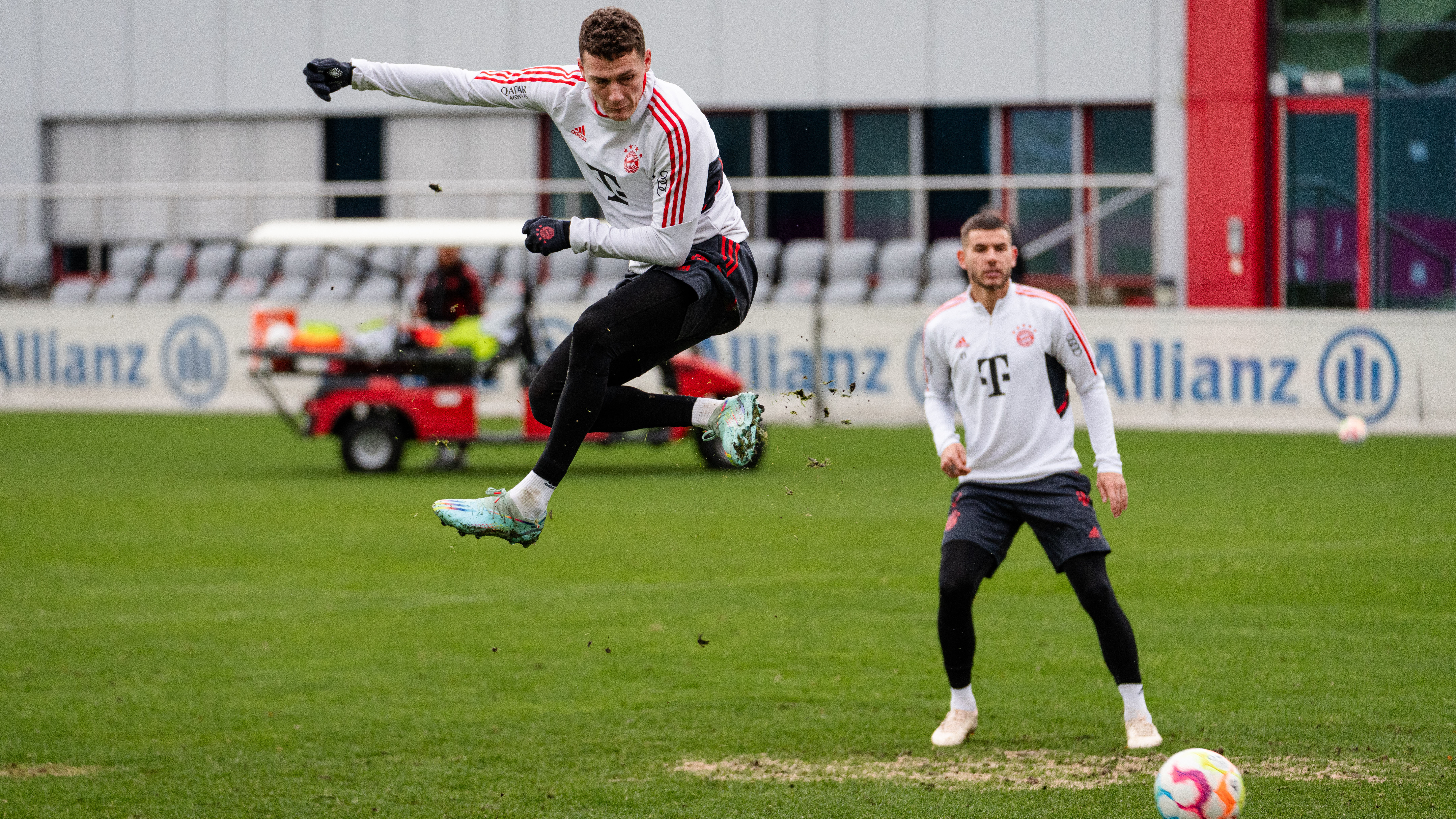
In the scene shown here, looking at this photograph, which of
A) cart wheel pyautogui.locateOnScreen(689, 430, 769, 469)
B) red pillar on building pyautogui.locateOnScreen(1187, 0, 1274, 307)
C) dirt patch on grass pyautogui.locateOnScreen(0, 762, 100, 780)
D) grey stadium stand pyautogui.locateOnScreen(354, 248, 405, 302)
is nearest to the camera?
dirt patch on grass pyautogui.locateOnScreen(0, 762, 100, 780)

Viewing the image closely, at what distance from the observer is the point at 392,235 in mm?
18266

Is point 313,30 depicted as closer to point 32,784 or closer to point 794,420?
point 794,420

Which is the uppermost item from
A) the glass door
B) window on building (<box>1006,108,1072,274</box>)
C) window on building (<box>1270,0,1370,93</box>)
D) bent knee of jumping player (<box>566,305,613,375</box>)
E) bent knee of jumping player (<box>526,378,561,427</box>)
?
window on building (<box>1270,0,1370,93</box>)

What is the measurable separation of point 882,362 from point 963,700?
47.6 feet

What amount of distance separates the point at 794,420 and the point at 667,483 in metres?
5.47

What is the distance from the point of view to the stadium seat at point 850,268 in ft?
79.2

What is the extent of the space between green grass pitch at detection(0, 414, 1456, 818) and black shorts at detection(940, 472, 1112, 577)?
929 mm

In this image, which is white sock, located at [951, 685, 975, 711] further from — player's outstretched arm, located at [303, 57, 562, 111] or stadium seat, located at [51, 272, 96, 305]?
stadium seat, located at [51, 272, 96, 305]

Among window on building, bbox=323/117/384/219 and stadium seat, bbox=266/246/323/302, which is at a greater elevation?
window on building, bbox=323/117/384/219

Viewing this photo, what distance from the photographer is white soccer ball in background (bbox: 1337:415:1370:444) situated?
60.0 feet

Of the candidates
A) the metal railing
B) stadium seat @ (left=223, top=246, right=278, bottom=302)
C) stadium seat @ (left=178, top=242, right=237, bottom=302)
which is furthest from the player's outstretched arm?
stadium seat @ (left=178, top=242, right=237, bottom=302)

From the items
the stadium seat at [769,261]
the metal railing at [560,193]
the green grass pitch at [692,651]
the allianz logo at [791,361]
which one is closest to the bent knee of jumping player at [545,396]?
the green grass pitch at [692,651]

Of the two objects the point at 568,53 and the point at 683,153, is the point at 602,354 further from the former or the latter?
the point at 568,53

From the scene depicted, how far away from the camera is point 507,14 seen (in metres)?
29.8
